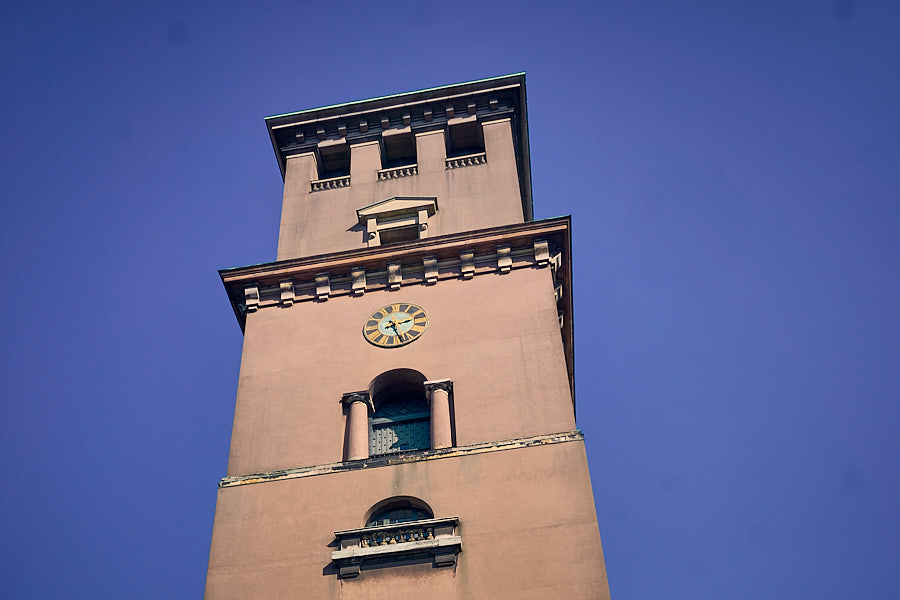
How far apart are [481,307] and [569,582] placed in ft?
32.6

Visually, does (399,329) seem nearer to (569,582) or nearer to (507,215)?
(507,215)

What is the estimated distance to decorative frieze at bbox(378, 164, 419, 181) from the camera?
39.9m

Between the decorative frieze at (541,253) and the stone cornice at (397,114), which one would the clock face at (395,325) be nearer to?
the decorative frieze at (541,253)

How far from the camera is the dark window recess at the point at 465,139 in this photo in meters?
41.8

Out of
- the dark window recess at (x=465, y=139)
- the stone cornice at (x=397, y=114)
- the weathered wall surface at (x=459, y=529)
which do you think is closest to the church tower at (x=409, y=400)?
the weathered wall surface at (x=459, y=529)

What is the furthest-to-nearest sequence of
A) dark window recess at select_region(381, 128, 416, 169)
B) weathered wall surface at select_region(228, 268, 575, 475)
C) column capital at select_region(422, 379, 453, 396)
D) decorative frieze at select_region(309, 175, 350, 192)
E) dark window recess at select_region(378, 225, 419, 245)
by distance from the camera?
dark window recess at select_region(381, 128, 416, 169)
decorative frieze at select_region(309, 175, 350, 192)
dark window recess at select_region(378, 225, 419, 245)
column capital at select_region(422, 379, 453, 396)
weathered wall surface at select_region(228, 268, 575, 475)

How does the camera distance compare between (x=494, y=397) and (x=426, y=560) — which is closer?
(x=426, y=560)

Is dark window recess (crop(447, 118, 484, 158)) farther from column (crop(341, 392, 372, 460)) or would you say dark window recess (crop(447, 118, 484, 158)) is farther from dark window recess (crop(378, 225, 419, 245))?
column (crop(341, 392, 372, 460))

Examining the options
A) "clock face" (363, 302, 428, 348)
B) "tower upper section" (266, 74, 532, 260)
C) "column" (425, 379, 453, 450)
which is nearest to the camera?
"column" (425, 379, 453, 450)

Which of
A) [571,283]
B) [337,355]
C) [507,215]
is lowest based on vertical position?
[337,355]

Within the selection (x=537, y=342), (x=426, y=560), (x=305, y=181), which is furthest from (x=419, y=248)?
(x=426, y=560)

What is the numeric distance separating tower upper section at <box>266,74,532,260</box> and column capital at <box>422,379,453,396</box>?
767 centimetres

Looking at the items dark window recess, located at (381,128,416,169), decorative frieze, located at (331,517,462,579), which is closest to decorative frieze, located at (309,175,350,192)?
dark window recess, located at (381,128,416,169)

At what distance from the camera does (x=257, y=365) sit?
32.1m
